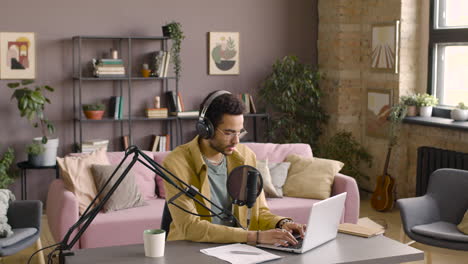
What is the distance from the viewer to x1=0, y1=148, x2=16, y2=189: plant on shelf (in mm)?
6191

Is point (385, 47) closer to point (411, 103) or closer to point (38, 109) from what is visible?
point (411, 103)

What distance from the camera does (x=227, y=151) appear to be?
3.03m

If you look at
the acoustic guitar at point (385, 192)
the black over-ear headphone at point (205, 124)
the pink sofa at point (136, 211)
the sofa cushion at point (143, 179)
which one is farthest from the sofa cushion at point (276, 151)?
the black over-ear headphone at point (205, 124)

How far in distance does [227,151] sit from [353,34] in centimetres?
480

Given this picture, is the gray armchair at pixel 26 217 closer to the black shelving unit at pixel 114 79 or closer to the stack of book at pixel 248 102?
the black shelving unit at pixel 114 79

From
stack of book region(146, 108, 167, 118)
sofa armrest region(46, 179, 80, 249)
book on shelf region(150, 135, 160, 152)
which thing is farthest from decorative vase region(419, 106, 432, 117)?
sofa armrest region(46, 179, 80, 249)

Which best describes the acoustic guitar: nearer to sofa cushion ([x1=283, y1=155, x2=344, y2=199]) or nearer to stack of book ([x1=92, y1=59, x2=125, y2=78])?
sofa cushion ([x1=283, y1=155, x2=344, y2=199])

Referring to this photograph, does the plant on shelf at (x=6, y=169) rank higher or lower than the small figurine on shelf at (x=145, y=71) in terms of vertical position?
lower

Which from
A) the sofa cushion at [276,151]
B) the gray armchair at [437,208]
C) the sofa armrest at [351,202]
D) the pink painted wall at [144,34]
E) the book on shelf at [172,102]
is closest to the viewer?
the gray armchair at [437,208]

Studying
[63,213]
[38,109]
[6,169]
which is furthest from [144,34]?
[63,213]

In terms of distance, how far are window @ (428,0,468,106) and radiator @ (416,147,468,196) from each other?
61 centimetres

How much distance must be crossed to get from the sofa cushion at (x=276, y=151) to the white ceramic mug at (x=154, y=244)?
10.5 feet

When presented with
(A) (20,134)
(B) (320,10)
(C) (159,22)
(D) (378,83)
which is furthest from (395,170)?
(A) (20,134)

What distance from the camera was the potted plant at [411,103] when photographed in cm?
671
